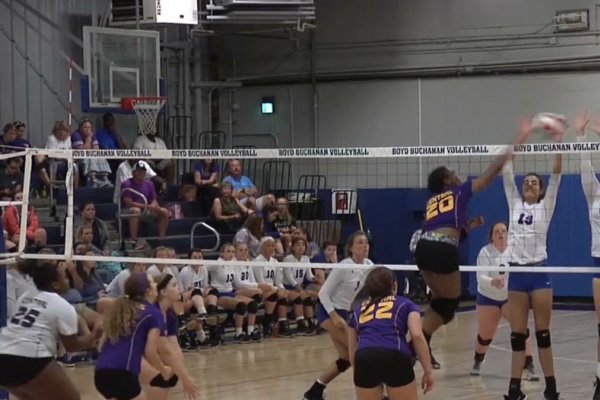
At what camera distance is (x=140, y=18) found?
1842 cm

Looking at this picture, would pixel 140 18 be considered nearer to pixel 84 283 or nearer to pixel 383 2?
pixel 383 2

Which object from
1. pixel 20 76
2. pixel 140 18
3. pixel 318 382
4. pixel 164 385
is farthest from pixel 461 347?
pixel 20 76

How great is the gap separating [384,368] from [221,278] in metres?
7.62

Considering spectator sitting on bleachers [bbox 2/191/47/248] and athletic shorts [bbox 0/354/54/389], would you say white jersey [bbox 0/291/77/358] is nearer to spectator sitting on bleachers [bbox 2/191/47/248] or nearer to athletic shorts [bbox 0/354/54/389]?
athletic shorts [bbox 0/354/54/389]

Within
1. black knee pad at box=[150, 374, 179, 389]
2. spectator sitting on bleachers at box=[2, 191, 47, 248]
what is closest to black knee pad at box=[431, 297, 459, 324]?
black knee pad at box=[150, 374, 179, 389]

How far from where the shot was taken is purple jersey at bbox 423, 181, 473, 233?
851 centimetres

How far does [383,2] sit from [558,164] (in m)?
12.1

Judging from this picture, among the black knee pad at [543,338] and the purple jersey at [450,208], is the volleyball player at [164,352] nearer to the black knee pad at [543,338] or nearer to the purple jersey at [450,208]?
the purple jersey at [450,208]

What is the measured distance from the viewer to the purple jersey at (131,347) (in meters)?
7.64

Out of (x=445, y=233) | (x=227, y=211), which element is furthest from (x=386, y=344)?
(x=227, y=211)

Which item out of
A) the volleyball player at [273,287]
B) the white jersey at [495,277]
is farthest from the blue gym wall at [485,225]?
the white jersey at [495,277]

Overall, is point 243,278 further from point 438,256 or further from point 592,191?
point 438,256

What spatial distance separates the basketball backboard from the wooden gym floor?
5.48 m

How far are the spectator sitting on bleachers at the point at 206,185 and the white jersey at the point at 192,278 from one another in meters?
3.54
